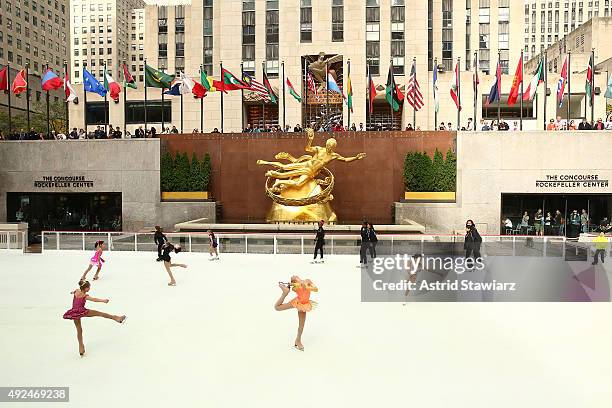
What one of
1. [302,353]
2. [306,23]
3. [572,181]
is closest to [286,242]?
[302,353]

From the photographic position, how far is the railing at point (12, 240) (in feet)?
60.9

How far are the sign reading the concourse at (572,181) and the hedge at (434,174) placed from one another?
410 cm

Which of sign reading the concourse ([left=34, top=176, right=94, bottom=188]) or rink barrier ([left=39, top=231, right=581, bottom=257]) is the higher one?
sign reading the concourse ([left=34, top=176, right=94, bottom=188])

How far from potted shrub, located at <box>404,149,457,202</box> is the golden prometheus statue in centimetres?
411

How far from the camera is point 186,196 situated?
2575 cm

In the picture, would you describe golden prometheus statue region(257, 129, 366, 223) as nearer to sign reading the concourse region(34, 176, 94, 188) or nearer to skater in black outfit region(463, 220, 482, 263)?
skater in black outfit region(463, 220, 482, 263)

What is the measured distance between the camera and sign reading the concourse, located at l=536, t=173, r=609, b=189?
23.7m

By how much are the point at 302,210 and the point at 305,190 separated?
91 cm

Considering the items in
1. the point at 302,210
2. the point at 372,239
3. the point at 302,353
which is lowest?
the point at 302,353

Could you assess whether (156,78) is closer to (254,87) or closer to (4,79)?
(254,87)

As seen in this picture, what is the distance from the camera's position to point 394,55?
44.7 meters

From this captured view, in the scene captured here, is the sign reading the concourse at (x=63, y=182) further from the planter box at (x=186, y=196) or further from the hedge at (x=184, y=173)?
the planter box at (x=186, y=196)

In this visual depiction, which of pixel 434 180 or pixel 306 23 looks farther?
pixel 306 23

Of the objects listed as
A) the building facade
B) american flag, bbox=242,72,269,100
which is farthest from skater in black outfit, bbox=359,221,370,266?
the building facade
